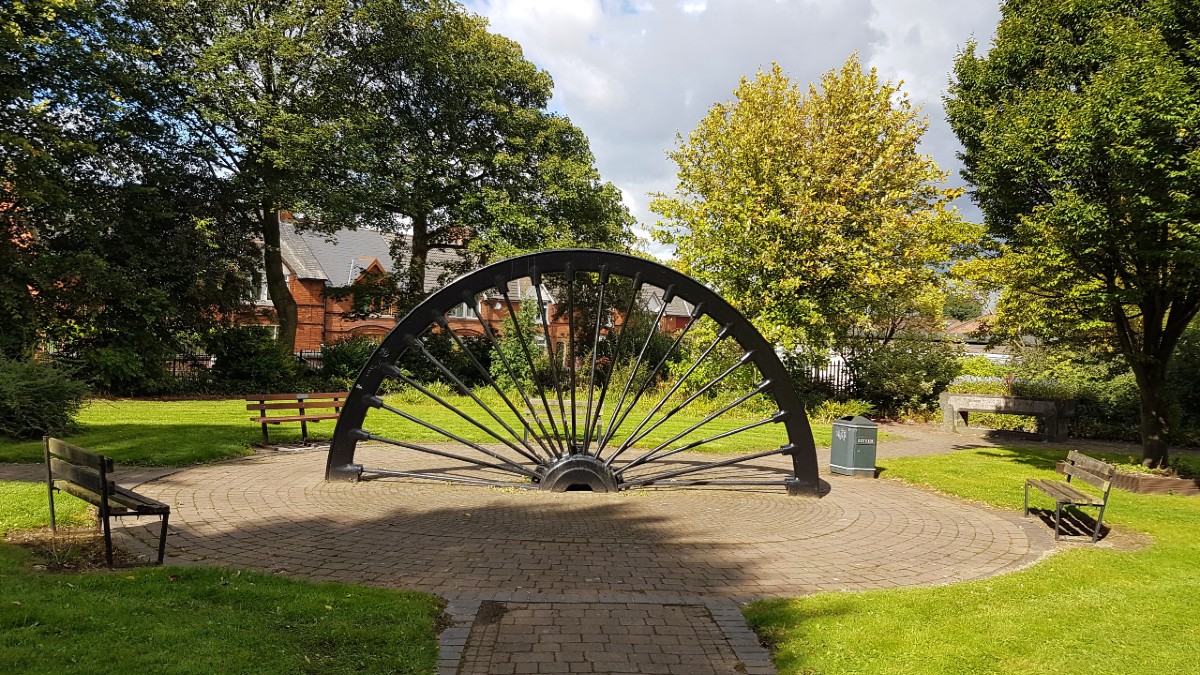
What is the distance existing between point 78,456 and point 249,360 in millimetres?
18347

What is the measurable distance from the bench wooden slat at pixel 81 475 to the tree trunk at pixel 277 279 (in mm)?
18997

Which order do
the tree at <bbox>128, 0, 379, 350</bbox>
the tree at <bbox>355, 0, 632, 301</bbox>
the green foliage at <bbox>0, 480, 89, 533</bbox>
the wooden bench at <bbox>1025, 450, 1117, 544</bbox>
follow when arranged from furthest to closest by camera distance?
the tree at <bbox>355, 0, 632, 301</bbox> < the tree at <bbox>128, 0, 379, 350</bbox> < the wooden bench at <bbox>1025, 450, 1117, 544</bbox> < the green foliage at <bbox>0, 480, 89, 533</bbox>

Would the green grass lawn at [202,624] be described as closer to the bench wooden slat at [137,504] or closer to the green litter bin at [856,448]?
the bench wooden slat at [137,504]

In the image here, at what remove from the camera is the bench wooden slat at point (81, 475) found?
506cm

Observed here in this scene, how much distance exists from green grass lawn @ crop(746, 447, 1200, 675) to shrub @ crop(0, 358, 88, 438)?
1181cm

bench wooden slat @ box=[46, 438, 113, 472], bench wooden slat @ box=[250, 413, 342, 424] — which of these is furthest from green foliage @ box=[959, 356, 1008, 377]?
bench wooden slat @ box=[46, 438, 113, 472]

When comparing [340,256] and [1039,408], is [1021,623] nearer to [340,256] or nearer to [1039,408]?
[1039,408]

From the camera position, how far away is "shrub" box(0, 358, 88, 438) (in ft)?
34.9

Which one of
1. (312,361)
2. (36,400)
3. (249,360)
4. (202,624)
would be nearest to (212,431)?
(36,400)

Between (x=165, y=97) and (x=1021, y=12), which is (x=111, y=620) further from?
(x=165, y=97)

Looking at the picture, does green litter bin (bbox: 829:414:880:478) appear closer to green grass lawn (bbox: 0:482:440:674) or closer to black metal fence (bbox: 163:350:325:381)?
green grass lawn (bbox: 0:482:440:674)

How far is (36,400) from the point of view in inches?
436

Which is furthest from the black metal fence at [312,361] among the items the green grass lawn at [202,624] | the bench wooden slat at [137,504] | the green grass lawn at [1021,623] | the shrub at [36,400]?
the green grass lawn at [1021,623]

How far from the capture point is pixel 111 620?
393 centimetres
